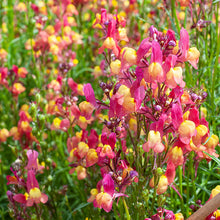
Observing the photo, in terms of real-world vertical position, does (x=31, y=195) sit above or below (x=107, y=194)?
below

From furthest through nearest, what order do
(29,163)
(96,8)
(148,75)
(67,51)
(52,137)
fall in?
1. (96,8)
2. (67,51)
3. (52,137)
4. (29,163)
5. (148,75)

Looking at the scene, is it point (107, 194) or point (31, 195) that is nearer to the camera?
point (107, 194)

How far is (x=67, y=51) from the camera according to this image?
3025 mm

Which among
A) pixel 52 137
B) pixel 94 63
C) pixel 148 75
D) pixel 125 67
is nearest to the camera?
pixel 148 75

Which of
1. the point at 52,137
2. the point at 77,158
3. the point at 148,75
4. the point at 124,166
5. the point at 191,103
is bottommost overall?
the point at 52,137

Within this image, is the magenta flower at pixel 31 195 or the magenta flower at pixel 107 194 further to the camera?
the magenta flower at pixel 31 195

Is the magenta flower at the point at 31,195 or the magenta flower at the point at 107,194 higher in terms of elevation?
the magenta flower at the point at 107,194

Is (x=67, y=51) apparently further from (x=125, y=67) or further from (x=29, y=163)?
(x=125, y=67)

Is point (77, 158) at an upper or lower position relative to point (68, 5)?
lower

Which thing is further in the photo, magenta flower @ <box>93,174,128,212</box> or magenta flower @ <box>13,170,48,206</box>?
magenta flower @ <box>13,170,48,206</box>

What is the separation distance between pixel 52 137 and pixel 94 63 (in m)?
1.01

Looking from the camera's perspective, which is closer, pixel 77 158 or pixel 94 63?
pixel 77 158

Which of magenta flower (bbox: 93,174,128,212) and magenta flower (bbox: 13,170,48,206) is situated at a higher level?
magenta flower (bbox: 93,174,128,212)

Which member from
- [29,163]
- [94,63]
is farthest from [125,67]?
[94,63]
